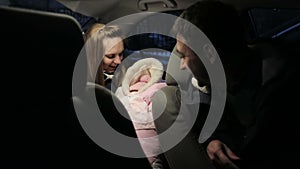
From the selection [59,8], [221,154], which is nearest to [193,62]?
[221,154]

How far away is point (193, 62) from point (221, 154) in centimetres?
36

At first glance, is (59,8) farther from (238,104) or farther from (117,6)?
(238,104)

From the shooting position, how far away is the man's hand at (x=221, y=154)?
1.37 m

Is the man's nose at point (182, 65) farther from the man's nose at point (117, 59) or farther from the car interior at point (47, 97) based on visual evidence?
the car interior at point (47, 97)

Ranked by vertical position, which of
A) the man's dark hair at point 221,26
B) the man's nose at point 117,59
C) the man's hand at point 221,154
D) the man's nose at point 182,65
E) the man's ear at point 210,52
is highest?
the man's dark hair at point 221,26

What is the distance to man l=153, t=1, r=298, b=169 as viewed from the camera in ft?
4.03

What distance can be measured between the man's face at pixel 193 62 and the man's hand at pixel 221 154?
0.80 feet

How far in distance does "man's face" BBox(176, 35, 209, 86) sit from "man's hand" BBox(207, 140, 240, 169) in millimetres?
243

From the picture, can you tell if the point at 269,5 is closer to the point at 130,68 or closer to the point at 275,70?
the point at 275,70

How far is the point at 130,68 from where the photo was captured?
1.82 m

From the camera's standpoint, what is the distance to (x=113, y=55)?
1913 millimetres

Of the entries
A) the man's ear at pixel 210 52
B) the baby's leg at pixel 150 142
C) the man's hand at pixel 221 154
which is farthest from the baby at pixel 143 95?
the man's ear at pixel 210 52

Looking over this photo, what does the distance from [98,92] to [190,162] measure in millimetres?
Answer: 709

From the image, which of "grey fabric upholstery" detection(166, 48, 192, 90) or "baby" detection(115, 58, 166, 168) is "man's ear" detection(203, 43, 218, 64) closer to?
"grey fabric upholstery" detection(166, 48, 192, 90)
